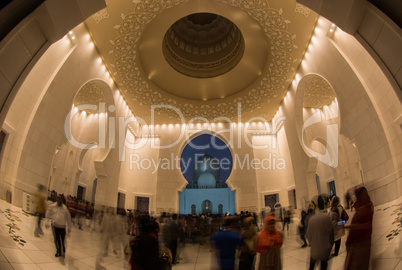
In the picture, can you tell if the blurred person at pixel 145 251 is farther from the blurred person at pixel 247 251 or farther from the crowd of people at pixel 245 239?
the blurred person at pixel 247 251

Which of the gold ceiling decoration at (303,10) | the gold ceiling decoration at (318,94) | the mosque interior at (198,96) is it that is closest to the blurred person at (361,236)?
the mosque interior at (198,96)

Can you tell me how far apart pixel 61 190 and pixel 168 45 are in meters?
6.77

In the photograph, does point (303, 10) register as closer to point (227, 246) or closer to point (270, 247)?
point (270, 247)

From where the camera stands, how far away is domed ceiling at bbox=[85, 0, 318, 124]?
20.2 ft

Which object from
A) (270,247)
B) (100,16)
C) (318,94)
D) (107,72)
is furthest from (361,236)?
(318,94)

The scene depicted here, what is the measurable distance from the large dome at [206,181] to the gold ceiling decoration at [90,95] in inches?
585

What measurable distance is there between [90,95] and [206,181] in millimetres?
15723

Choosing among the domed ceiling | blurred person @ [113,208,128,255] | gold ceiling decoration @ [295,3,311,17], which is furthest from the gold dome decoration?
blurred person @ [113,208,128,255]

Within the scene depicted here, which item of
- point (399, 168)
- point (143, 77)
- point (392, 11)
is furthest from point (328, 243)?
point (143, 77)

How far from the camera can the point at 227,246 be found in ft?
7.38

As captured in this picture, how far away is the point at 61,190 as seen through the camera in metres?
9.35

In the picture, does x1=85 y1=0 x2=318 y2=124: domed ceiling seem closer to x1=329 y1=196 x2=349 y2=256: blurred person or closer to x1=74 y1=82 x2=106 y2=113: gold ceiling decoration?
x1=74 y1=82 x2=106 y2=113: gold ceiling decoration

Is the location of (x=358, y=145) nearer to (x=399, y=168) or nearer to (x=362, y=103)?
(x=362, y=103)

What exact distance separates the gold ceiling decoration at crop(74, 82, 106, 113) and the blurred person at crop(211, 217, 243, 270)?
7.78 metres
